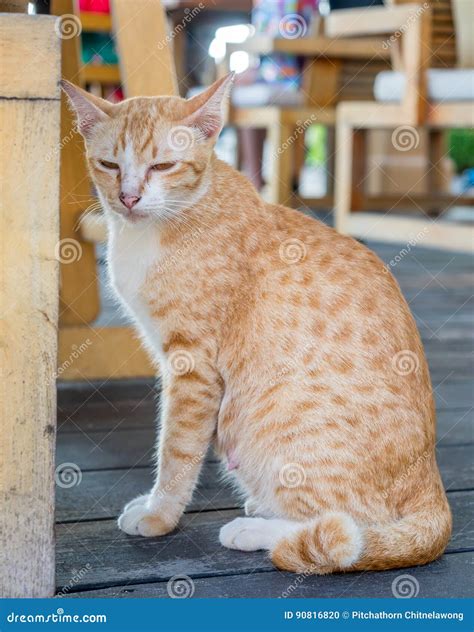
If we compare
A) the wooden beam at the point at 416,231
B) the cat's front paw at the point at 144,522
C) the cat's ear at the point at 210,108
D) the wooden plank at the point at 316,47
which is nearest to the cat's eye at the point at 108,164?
the cat's ear at the point at 210,108

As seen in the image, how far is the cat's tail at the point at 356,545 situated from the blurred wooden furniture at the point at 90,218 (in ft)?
3.73

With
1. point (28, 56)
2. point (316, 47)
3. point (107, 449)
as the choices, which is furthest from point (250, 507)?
point (316, 47)

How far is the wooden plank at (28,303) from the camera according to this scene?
1.12m

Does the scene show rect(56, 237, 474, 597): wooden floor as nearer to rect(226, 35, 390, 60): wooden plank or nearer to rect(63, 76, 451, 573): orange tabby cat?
rect(63, 76, 451, 573): orange tabby cat

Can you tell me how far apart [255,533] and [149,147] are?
2.07ft

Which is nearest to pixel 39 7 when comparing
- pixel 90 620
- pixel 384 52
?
pixel 90 620

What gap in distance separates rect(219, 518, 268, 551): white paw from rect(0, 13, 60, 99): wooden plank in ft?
2.41

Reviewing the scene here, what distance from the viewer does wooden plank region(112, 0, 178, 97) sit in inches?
86.7

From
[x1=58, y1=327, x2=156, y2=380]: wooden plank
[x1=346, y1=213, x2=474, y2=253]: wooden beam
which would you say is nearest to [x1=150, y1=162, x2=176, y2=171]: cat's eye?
[x1=58, y1=327, x2=156, y2=380]: wooden plank

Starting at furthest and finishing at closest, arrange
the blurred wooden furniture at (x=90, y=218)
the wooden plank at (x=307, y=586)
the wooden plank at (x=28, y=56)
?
the blurred wooden furniture at (x=90, y=218) → the wooden plank at (x=307, y=586) → the wooden plank at (x=28, y=56)

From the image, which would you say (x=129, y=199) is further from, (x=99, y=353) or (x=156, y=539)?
(x=99, y=353)

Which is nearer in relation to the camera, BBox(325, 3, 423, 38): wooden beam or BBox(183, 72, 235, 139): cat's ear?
BBox(183, 72, 235, 139): cat's ear

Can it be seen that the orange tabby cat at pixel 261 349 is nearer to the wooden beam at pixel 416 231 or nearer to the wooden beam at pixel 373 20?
the wooden beam at pixel 416 231

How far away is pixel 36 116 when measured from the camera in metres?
1.13
